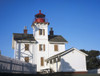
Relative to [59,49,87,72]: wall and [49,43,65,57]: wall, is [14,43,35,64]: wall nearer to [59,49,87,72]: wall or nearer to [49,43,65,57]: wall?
[49,43,65,57]: wall

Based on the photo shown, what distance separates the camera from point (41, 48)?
3500cm

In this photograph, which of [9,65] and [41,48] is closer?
[9,65]

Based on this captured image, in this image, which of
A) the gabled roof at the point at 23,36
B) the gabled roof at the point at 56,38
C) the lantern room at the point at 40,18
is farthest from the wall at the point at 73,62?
the lantern room at the point at 40,18

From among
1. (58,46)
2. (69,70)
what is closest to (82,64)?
(69,70)

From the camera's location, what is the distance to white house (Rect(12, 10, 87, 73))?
28.7m

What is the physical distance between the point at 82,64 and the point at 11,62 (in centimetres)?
1438

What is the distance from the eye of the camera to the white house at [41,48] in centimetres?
2870

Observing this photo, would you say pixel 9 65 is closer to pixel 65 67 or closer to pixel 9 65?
pixel 9 65

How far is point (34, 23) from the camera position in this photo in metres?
36.2

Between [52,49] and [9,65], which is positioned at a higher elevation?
[52,49]

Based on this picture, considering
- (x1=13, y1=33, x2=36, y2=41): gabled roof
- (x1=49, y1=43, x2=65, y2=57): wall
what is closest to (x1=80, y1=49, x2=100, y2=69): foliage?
(x1=49, y1=43, x2=65, y2=57): wall

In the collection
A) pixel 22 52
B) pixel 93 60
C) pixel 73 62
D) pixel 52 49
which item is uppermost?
pixel 52 49

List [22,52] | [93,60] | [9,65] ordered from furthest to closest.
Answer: [93,60], [22,52], [9,65]

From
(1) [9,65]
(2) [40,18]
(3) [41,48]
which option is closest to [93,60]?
(3) [41,48]
